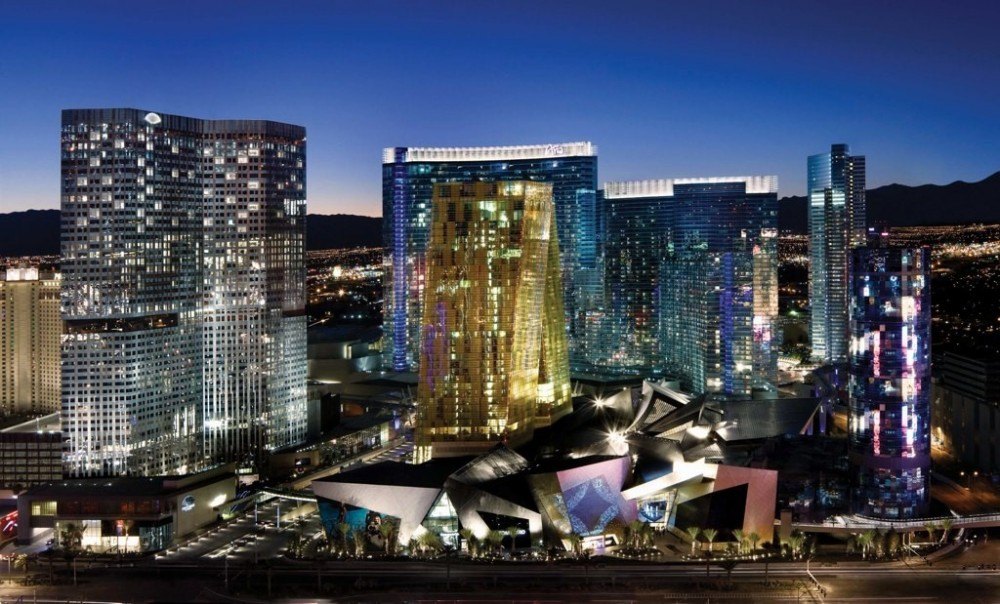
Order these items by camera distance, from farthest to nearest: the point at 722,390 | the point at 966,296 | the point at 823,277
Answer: the point at 823,277, the point at 966,296, the point at 722,390

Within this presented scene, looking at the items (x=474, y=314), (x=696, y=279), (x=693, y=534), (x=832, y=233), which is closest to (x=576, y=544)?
(x=693, y=534)

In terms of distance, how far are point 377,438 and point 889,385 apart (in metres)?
53.0

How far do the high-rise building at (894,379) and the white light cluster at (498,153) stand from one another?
74364 mm

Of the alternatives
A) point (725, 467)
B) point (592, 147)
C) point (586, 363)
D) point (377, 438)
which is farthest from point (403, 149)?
point (725, 467)

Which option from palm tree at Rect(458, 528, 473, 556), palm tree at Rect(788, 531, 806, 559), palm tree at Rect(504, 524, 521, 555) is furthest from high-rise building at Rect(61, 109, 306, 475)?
palm tree at Rect(788, 531, 806, 559)

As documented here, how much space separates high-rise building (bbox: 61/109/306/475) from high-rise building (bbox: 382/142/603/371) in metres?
42.0

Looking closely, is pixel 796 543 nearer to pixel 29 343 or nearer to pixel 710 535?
pixel 710 535

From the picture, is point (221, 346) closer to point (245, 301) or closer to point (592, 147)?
point (245, 301)

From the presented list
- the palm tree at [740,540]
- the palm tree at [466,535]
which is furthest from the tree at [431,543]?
the palm tree at [740,540]

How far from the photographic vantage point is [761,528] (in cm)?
6231

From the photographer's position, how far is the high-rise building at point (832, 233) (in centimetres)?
15638

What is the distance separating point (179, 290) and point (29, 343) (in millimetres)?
43510

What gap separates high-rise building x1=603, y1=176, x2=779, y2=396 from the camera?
11450cm

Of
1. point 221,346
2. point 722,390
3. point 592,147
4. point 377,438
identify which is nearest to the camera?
point 221,346
